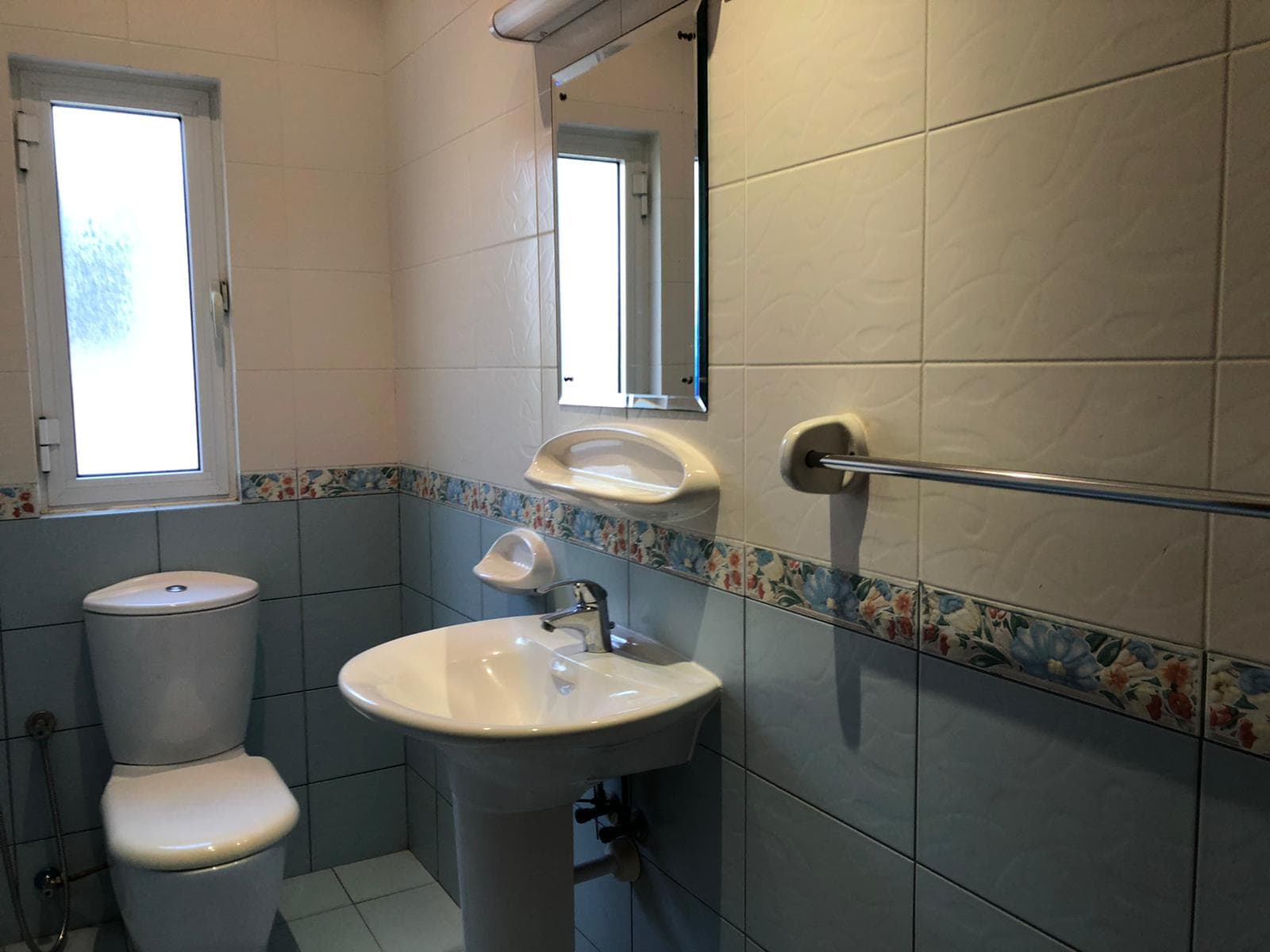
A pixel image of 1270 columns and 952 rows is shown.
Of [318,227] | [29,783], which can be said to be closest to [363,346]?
[318,227]

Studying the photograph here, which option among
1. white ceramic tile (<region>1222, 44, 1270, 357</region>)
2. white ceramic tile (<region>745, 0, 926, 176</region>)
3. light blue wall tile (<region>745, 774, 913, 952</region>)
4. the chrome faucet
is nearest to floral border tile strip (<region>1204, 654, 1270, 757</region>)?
white ceramic tile (<region>1222, 44, 1270, 357</region>)

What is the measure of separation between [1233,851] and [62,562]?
238 centimetres

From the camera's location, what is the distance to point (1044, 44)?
1012mm

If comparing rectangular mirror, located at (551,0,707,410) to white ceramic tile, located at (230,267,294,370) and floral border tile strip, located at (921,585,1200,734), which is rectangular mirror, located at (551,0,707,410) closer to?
floral border tile strip, located at (921,585,1200,734)

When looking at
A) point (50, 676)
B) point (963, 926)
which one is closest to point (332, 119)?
point (50, 676)

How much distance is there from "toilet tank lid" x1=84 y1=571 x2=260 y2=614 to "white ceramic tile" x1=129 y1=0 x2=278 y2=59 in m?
1.27

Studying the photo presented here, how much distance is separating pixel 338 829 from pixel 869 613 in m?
2.03

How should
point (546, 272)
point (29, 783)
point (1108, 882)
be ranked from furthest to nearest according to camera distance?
point (29, 783)
point (546, 272)
point (1108, 882)

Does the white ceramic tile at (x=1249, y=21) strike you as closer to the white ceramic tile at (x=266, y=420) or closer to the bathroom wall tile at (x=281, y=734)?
the white ceramic tile at (x=266, y=420)

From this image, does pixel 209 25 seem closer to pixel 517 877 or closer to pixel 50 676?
pixel 50 676

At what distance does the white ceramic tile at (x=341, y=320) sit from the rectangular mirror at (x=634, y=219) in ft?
3.12

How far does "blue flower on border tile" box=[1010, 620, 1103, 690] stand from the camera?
1012 mm

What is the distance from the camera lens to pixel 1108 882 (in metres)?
1.00

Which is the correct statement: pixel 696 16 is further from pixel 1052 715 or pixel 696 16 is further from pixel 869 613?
pixel 1052 715
